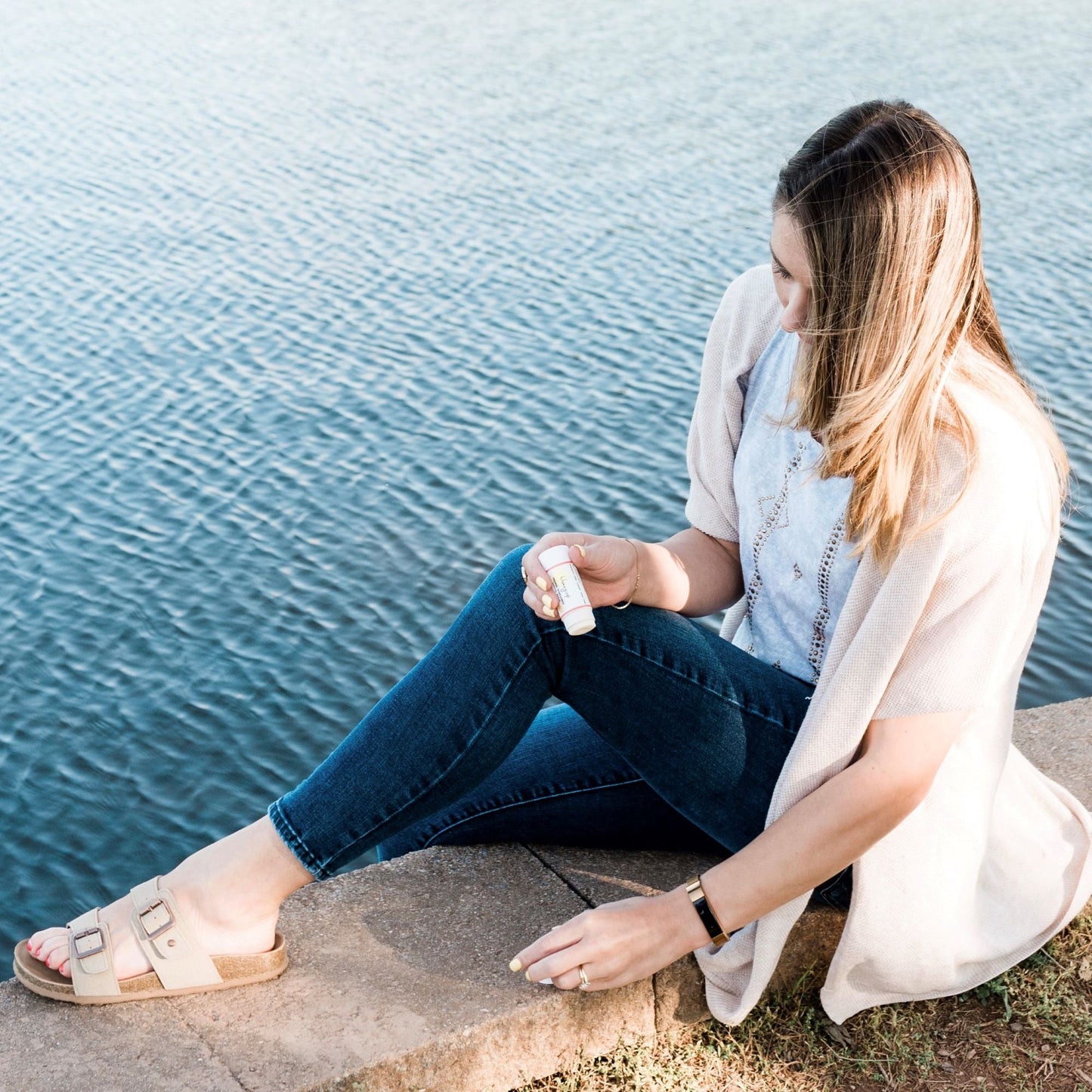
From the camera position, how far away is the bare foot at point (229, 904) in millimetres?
2166

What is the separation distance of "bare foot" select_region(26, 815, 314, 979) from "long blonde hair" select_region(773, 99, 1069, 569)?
101 cm

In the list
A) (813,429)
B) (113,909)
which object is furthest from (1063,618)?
(113,909)

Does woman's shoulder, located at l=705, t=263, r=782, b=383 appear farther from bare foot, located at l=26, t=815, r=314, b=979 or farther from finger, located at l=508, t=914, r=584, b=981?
bare foot, located at l=26, t=815, r=314, b=979

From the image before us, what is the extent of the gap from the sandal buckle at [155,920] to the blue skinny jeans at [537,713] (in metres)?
0.23

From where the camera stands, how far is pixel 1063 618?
5922mm

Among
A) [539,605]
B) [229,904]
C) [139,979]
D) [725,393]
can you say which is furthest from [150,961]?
[725,393]

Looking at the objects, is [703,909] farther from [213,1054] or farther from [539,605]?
[213,1054]

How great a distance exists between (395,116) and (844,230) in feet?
38.7

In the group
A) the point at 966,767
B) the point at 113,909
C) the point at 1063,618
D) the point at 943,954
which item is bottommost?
the point at 1063,618

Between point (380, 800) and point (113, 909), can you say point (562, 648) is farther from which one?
point (113, 909)

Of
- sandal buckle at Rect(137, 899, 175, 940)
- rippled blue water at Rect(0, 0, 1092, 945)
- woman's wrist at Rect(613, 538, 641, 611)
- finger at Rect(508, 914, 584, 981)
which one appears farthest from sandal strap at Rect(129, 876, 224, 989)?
rippled blue water at Rect(0, 0, 1092, 945)

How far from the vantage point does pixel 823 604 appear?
223 cm

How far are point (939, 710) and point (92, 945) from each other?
4.37 ft

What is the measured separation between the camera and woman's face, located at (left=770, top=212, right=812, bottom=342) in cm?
197
